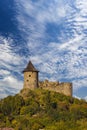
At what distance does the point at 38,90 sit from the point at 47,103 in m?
3.55

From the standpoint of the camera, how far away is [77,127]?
70.6 metres

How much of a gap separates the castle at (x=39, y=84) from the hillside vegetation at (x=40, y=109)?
4.15 ft

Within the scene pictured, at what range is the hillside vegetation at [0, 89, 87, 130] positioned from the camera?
80.0 m

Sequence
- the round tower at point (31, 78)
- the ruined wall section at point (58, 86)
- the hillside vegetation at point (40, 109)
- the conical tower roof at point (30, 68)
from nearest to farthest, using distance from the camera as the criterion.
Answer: the hillside vegetation at point (40, 109)
the round tower at point (31, 78)
the ruined wall section at point (58, 86)
the conical tower roof at point (30, 68)

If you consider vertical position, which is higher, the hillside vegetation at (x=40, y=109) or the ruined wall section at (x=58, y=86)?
the ruined wall section at (x=58, y=86)

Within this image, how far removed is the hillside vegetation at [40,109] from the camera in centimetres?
8003

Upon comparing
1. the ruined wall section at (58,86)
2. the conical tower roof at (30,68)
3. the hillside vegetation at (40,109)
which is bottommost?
the hillside vegetation at (40,109)

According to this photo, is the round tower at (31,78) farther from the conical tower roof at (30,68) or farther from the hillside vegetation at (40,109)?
the hillside vegetation at (40,109)

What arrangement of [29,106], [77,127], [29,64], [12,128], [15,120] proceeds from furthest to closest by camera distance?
[29,64] < [29,106] < [15,120] < [12,128] < [77,127]

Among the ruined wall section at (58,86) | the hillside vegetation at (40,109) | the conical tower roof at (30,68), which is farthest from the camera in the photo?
the conical tower roof at (30,68)

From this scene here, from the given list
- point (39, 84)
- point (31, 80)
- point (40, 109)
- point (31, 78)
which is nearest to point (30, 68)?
Result: point (31, 78)

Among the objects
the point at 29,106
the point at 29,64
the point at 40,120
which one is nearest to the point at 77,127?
the point at 40,120

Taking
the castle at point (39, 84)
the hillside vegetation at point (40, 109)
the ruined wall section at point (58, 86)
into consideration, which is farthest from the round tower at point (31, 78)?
the ruined wall section at point (58, 86)

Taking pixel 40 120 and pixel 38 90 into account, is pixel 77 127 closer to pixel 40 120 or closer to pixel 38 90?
pixel 40 120
